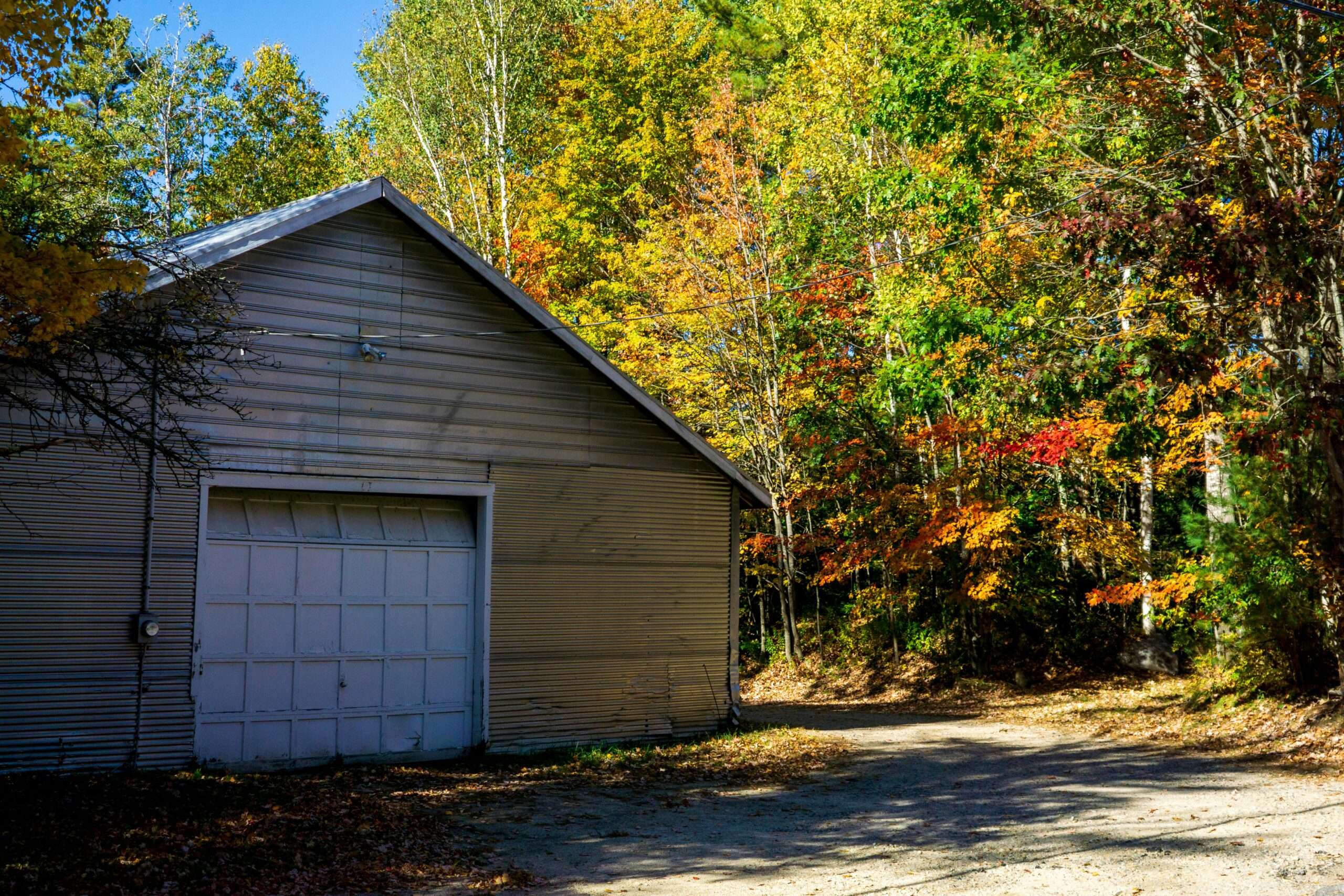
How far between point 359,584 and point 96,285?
206 inches

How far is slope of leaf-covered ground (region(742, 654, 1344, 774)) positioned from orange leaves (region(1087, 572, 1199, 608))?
1.37 metres

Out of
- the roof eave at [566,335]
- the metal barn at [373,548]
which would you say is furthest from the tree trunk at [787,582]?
the metal barn at [373,548]

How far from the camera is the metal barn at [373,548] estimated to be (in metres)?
10.2

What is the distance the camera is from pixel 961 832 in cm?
921

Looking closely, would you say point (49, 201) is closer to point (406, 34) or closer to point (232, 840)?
point (232, 840)

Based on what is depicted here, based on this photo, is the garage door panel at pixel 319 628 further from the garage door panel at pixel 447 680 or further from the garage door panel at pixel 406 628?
the garage door panel at pixel 447 680

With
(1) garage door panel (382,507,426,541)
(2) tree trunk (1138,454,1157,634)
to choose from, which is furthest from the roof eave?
(2) tree trunk (1138,454,1157,634)

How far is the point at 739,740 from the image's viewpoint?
1416 centimetres

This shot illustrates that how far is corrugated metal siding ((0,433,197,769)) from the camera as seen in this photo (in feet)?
32.1

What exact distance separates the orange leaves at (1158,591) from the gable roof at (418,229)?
6.53 meters

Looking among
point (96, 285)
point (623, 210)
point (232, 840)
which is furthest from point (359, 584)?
point (623, 210)

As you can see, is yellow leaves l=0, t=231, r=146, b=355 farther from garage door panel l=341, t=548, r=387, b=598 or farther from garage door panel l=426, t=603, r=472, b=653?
garage door panel l=426, t=603, r=472, b=653

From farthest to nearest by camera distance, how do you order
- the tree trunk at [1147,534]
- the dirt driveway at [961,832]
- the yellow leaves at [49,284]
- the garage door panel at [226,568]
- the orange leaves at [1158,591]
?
the tree trunk at [1147,534], the orange leaves at [1158,591], the garage door panel at [226,568], the dirt driveway at [961,832], the yellow leaves at [49,284]

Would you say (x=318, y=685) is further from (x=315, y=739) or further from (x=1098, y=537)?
(x=1098, y=537)
